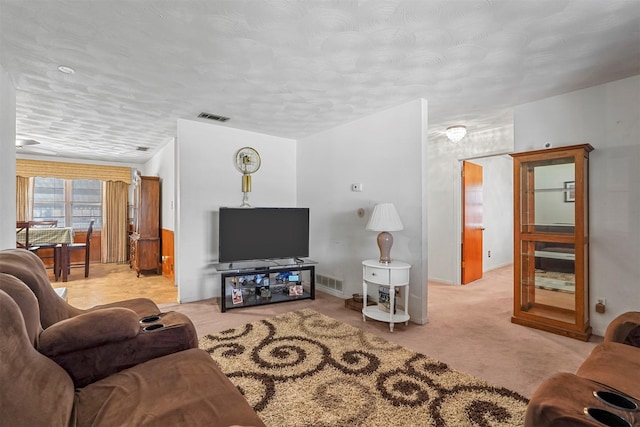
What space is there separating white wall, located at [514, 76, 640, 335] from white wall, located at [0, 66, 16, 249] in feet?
16.7

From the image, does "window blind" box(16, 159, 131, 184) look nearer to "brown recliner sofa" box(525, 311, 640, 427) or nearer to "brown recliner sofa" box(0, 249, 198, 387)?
"brown recliner sofa" box(0, 249, 198, 387)

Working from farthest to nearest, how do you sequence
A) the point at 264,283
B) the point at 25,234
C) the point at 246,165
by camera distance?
the point at 25,234 < the point at 246,165 < the point at 264,283

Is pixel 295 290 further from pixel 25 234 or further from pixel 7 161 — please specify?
pixel 25 234

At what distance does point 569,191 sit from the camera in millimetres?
2959

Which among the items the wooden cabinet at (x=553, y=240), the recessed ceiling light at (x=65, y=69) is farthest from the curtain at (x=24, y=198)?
the wooden cabinet at (x=553, y=240)

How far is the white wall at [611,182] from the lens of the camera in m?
2.68

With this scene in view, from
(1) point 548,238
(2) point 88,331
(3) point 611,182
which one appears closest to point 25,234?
(2) point 88,331

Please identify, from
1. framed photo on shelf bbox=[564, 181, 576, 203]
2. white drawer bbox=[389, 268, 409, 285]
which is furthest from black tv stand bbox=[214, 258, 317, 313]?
framed photo on shelf bbox=[564, 181, 576, 203]

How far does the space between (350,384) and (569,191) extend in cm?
283

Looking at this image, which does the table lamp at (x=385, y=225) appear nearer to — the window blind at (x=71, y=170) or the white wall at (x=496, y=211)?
the white wall at (x=496, y=211)

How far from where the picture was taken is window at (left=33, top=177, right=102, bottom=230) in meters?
6.45

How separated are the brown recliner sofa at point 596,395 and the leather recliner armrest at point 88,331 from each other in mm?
1787

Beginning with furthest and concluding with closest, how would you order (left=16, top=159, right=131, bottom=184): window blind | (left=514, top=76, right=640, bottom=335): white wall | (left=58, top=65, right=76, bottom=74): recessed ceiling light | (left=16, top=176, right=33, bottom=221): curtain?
(left=16, top=176, right=33, bottom=221): curtain < (left=16, top=159, right=131, bottom=184): window blind < (left=514, top=76, right=640, bottom=335): white wall < (left=58, top=65, right=76, bottom=74): recessed ceiling light

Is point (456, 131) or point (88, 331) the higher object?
point (456, 131)
